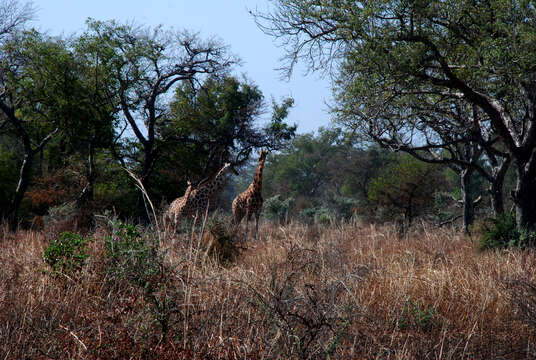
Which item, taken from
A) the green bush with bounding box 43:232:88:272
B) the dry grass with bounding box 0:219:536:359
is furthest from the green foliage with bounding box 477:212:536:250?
the green bush with bounding box 43:232:88:272

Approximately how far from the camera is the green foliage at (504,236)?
856 cm

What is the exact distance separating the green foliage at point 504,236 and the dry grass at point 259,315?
9.03 feet

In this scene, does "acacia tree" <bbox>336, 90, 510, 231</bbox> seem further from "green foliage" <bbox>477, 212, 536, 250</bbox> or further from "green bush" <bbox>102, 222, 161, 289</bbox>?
"green bush" <bbox>102, 222, 161, 289</bbox>

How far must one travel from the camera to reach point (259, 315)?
3.83 metres

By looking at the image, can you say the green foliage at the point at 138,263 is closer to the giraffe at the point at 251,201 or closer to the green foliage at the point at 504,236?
the green foliage at the point at 504,236

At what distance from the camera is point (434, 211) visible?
1920 centimetres

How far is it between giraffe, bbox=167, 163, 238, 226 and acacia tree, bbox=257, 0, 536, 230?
3.27m

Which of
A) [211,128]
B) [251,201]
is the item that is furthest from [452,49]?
[211,128]

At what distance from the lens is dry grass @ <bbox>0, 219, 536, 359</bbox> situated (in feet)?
10.6

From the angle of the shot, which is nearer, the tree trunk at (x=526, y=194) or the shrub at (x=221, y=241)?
the shrub at (x=221, y=241)

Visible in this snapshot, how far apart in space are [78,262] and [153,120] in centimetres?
1478

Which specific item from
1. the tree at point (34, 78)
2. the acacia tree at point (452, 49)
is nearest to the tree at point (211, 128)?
the tree at point (34, 78)

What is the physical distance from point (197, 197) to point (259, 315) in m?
7.15

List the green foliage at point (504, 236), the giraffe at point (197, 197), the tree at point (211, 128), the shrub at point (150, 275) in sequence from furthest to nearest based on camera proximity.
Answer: the tree at point (211, 128)
the giraffe at point (197, 197)
the green foliage at point (504, 236)
the shrub at point (150, 275)
